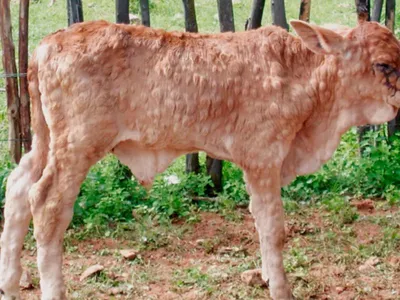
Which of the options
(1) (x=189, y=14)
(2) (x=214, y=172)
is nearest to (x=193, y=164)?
(2) (x=214, y=172)

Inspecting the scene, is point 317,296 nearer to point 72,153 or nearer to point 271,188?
point 271,188

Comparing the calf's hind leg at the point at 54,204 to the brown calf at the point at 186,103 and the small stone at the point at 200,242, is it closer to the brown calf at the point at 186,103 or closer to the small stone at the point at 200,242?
the brown calf at the point at 186,103

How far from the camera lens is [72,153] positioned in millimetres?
6121

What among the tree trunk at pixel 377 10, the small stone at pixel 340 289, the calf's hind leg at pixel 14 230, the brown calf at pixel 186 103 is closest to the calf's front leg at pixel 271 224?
the brown calf at pixel 186 103

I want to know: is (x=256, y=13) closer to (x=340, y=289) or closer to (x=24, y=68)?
(x=24, y=68)

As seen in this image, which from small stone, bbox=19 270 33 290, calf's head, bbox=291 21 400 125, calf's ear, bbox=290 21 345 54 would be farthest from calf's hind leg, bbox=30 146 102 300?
calf's head, bbox=291 21 400 125

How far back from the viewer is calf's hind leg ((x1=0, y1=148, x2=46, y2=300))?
6.36m

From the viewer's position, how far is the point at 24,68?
851cm

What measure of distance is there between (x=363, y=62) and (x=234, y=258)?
7.72ft

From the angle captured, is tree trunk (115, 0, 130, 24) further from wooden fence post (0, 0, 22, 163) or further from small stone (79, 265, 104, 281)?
small stone (79, 265, 104, 281)

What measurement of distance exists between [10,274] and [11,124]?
2575mm

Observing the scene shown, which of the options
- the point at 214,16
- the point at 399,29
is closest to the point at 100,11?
the point at 214,16

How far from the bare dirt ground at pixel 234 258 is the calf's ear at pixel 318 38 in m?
2.05

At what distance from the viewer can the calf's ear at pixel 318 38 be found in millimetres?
6086
